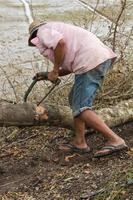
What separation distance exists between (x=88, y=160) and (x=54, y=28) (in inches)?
44.7

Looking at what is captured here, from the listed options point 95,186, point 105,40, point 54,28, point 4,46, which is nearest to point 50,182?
point 95,186

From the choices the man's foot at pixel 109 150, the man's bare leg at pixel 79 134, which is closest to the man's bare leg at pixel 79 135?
the man's bare leg at pixel 79 134

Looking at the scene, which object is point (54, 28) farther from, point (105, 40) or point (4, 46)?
point (4, 46)

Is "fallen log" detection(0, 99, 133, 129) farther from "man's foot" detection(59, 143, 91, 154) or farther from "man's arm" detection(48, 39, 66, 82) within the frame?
"man's arm" detection(48, 39, 66, 82)

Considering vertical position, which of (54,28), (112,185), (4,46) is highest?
(54,28)

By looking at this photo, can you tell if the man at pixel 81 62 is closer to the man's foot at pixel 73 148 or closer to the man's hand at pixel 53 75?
the man's hand at pixel 53 75

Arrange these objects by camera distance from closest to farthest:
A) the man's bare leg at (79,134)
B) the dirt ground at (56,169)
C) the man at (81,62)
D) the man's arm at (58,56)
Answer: the dirt ground at (56,169)
the man's arm at (58,56)
the man at (81,62)
the man's bare leg at (79,134)

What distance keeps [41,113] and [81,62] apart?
1.76 feet

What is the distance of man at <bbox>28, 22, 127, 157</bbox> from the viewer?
425 centimetres

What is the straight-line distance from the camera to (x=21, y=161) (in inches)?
182

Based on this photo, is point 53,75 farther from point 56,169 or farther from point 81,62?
point 56,169

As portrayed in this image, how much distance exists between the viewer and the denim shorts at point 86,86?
14.2ft

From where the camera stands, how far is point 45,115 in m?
4.38

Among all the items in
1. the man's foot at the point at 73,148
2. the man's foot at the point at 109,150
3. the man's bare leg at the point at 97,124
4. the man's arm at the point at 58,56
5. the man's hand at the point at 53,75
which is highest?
the man's arm at the point at 58,56
